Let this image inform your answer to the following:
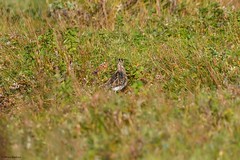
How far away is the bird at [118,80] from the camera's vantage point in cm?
641

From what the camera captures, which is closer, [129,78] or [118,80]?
[118,80]

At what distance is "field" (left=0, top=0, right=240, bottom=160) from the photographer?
15.0 ft

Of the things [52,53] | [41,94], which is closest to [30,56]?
[52,53]

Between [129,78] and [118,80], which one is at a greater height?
[118,80]

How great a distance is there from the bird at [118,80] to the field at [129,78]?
0.14 meters

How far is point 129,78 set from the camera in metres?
6.75

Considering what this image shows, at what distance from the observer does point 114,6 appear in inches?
364

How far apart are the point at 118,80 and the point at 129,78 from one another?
0.89ft

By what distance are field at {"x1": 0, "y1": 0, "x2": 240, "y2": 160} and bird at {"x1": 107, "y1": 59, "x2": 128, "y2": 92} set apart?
139mm

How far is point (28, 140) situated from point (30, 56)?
105 inches

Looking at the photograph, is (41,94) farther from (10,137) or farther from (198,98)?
(198,98)

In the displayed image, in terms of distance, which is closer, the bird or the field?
the field

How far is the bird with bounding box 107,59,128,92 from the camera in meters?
6.41

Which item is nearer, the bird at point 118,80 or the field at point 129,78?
the field at point 129,78
